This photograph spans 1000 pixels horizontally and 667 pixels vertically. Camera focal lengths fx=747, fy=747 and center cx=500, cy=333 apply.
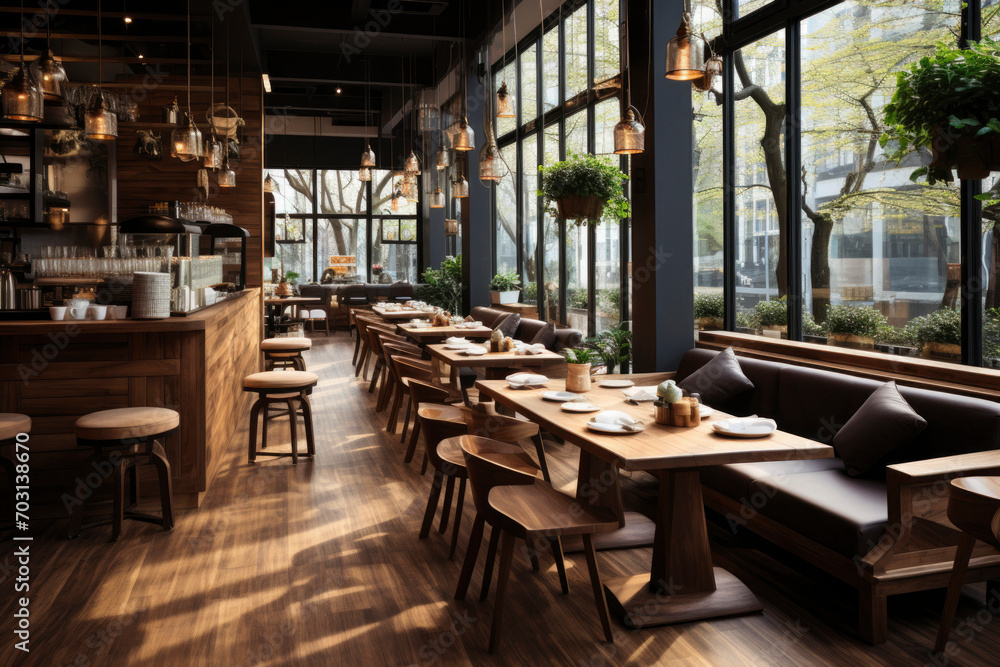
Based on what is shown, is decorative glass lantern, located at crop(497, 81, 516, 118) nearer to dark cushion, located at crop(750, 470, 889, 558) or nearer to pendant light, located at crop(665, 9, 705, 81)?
pendant light, located at crop(665, 9, 705, 81)

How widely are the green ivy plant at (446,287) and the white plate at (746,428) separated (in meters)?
9.42

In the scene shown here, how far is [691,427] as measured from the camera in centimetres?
332

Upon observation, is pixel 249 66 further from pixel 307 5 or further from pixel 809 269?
pixel 809 269

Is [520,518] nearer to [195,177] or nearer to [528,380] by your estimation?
[528,380]

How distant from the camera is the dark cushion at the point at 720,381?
4.80 metres

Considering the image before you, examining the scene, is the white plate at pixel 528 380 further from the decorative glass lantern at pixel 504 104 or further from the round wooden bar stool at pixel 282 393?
the decorative glass lantern at pixel 504 104

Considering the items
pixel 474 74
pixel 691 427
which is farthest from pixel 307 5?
pixel 691 427

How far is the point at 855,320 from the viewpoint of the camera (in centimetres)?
496

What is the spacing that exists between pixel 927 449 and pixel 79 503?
14.3 ft

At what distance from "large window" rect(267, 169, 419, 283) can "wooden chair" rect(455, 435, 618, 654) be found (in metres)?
15.0

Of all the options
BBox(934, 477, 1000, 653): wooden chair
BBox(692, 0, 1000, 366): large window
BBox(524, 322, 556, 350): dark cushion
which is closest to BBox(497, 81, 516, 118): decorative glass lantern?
BBox(692, 0, 1000, 366): large window

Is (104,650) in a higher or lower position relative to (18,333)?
lower

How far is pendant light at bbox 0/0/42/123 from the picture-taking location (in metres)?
4.13

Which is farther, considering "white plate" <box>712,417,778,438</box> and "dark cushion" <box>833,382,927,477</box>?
"dark cushion" <box>833,382,927,477</box>
